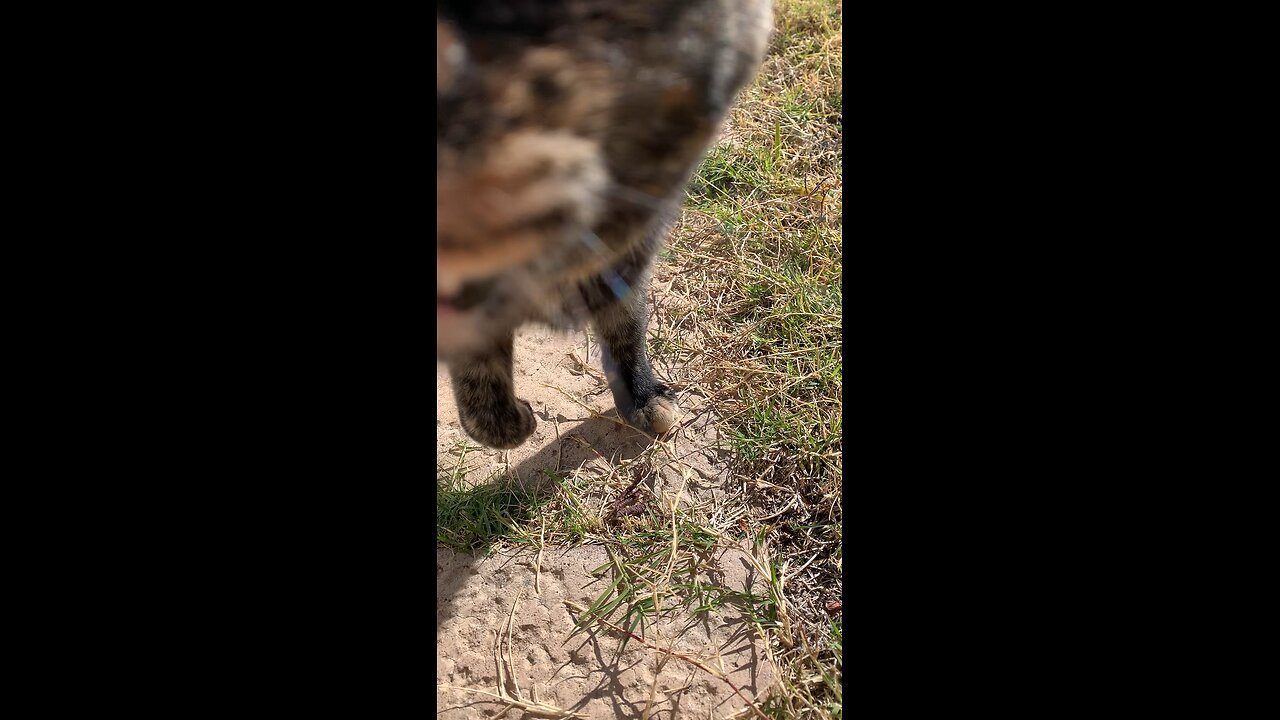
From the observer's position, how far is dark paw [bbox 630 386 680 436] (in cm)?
206

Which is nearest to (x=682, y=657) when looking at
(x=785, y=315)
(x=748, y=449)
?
(x=748, y=449)

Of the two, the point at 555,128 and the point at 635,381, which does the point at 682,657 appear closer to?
the point at 635,381

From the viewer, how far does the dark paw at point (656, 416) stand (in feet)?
6.77

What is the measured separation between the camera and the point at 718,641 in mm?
1695

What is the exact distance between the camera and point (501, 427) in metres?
1.85

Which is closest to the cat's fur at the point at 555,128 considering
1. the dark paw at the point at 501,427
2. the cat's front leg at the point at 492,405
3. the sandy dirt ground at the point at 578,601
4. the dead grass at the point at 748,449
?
the sandy dirt ground at the point at 578,601

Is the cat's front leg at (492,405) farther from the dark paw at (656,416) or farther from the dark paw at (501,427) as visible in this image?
the dark paw at (656,416)

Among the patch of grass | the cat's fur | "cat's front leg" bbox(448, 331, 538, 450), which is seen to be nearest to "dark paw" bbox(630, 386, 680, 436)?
the patch of grass

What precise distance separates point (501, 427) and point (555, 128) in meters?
1.36

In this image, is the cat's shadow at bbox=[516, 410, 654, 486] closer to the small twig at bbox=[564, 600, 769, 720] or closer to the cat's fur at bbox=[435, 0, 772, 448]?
the small twig at bbox=[564, 600, 769, 720]

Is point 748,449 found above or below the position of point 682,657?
above
